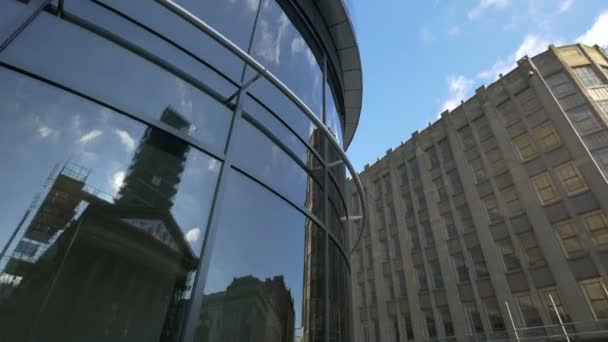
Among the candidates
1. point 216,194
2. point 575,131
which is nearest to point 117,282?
point 216,194

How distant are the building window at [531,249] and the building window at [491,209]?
2352 millimetres

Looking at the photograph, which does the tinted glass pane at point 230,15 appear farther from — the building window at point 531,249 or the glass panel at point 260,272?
the building window at point 531,249

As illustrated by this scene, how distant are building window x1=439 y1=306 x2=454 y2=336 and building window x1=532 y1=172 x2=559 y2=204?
11.7 m

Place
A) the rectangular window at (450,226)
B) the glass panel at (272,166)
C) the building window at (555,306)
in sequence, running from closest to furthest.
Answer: the glass panel at (272,166), the building window at (555,306), the rectangular window at (450,226)

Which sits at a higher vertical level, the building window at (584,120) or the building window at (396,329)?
the building window at (584,120)

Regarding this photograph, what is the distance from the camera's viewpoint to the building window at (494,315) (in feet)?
75.6

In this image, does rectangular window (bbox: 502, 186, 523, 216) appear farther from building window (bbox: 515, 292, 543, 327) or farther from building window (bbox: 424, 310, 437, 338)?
building window (bbox: 424, 310, 437, 338)

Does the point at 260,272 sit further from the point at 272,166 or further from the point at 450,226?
the point at 450,226

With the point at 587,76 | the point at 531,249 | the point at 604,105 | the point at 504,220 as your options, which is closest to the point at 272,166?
the point at 531,249

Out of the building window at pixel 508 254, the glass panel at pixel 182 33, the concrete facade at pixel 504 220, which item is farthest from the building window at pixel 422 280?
the glass panel at pixel 182 33

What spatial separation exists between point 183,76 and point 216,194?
175 cm

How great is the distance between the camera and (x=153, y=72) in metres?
3.99

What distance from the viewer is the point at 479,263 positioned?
25.8 m

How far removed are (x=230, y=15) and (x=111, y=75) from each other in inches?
99.5
